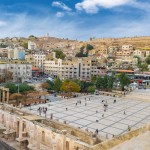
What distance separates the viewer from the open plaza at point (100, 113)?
26438mm

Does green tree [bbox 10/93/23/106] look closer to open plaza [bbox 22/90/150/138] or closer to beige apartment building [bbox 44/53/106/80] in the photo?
open plaza [bbox 22/90/150/138]

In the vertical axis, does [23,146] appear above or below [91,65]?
below

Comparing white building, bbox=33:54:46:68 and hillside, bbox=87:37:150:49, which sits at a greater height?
hillside, bbox=87:37:150:49

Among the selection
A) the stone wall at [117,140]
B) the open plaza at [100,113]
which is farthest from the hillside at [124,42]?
the stone wall at [117,140]

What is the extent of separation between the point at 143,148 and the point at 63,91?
118ft

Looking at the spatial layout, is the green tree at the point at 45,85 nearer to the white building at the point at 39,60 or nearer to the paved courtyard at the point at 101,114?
the paved courtyard at the point at 101,114

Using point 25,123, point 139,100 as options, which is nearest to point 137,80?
point 139,100

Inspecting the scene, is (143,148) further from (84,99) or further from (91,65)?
(91,65)

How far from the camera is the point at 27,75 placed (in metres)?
63.2

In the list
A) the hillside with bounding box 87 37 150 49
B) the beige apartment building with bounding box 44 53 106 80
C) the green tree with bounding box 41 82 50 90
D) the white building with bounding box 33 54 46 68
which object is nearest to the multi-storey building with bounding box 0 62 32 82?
the beige apartment building with bounding box 44 53 106 80

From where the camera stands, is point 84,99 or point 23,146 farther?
point 84,99

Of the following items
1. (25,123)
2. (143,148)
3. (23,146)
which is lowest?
(23,146)

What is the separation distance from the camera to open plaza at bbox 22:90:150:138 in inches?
1041

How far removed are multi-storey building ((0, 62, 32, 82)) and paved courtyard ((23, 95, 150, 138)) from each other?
74.4 ft
